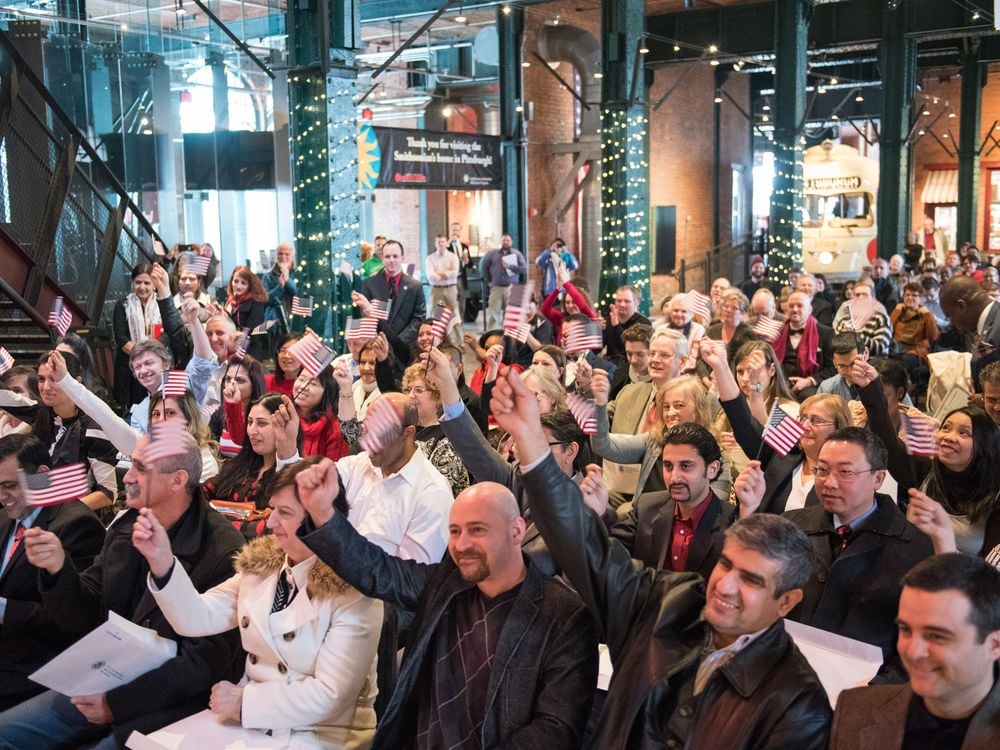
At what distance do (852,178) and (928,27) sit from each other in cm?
711

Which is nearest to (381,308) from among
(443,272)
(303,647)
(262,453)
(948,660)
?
(262,453)

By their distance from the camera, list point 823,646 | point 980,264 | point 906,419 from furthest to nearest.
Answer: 1. point 980,264
2. point 906,419
3. point 823,646

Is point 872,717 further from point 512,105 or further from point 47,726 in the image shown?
point 512,105

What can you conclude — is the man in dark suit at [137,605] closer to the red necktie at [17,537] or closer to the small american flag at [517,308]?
the red necktie at [17,537]

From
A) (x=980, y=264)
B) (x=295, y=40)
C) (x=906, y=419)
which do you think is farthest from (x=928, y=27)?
(x=906, y=419)

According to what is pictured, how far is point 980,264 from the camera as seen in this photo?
2145 cm

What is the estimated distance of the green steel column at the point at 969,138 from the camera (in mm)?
23516

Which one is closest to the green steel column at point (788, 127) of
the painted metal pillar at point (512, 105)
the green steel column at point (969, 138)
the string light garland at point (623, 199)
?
the string light garland at point (623, 199)

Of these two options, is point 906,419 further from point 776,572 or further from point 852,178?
point 852,178

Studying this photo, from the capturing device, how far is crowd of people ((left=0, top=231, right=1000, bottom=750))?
2742 millimetres

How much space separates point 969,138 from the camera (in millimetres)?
24906

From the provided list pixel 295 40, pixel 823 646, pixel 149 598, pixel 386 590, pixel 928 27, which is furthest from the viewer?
pixel 928 27

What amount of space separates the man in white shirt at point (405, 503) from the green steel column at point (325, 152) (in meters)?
5.78

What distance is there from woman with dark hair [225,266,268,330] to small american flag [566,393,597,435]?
5384 mm
